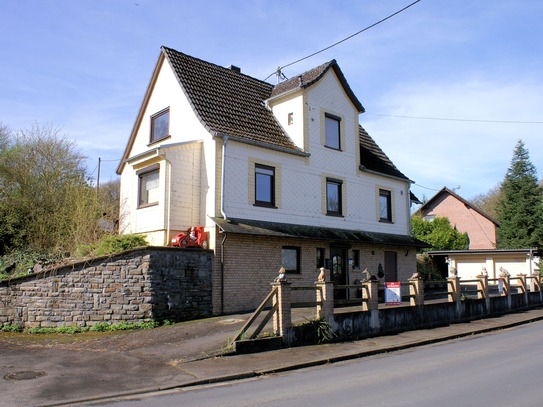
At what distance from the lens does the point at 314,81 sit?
21344 mm

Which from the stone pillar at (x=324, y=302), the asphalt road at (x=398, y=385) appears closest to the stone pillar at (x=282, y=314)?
the stone pillar at (x=324, y=302)

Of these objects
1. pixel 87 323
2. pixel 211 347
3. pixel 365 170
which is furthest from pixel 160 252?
pixel 365 170

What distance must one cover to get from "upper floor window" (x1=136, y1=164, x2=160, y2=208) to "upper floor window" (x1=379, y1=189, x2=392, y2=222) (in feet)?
36.5

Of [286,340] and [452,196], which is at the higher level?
[452,196]

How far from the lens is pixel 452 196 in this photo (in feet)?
161

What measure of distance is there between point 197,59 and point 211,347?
45.9ft

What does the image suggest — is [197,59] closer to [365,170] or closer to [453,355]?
[365,170]

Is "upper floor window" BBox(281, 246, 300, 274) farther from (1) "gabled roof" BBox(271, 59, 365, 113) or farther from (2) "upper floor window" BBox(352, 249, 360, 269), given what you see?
(1) "gabled roof" BBox(271, 59, 365, 113)

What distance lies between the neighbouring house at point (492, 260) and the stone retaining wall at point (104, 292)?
2511 centimetres

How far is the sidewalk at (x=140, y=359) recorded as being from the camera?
8.98 meters

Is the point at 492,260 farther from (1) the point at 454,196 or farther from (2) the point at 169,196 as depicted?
(2) the point at 169,196

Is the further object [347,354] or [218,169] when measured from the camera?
[218,169]

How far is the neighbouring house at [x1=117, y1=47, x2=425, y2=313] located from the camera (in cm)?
1780

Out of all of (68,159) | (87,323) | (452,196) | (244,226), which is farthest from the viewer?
(452,196)
